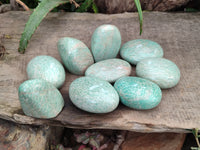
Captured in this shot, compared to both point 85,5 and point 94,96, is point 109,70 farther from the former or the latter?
point 85,5

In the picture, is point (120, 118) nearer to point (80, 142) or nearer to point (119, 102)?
point (119, 102)

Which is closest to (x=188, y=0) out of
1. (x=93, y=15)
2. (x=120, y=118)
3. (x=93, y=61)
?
(x=93, y=15)

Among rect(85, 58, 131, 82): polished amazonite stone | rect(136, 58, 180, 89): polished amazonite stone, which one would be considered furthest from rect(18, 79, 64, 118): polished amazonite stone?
rect(136, 58, 180, 89): polished amazonite stone

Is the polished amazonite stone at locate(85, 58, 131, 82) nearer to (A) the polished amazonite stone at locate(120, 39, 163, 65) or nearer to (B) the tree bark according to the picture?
(A) the polished amazonite stone at locate(120, 39, 163, 65)

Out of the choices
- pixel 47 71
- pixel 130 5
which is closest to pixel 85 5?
pixel 130 5

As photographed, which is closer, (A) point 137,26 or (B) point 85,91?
(B) point 85,91
